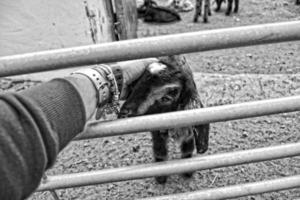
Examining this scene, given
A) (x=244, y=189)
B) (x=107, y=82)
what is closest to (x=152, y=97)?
(x=107, y=82)

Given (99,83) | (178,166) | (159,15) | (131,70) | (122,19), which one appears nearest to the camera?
(99,83)

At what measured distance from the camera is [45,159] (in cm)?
78

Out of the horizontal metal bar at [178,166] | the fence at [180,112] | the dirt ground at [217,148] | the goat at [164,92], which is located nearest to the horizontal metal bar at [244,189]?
the fence at [180,112]

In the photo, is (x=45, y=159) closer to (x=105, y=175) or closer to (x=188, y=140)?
(x=105, y=175)

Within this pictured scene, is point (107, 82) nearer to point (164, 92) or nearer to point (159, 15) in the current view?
point (164, 92)

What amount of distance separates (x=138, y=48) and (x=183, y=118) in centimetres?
37

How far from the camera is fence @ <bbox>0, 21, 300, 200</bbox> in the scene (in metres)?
0.98

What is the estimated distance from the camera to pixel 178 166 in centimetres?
141

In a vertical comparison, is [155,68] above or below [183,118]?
above

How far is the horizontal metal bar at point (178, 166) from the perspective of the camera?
1.38 meters

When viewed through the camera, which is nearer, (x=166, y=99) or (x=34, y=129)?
(x=34, y=129)

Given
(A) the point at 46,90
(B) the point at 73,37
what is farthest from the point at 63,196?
(B) the point at 73,37

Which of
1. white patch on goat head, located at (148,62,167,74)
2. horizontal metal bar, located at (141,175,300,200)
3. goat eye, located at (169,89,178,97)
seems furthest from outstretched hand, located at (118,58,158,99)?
horizontal metal bar, located at (141,175,300,200)

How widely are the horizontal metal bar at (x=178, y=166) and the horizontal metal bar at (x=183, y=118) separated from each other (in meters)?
0.29
